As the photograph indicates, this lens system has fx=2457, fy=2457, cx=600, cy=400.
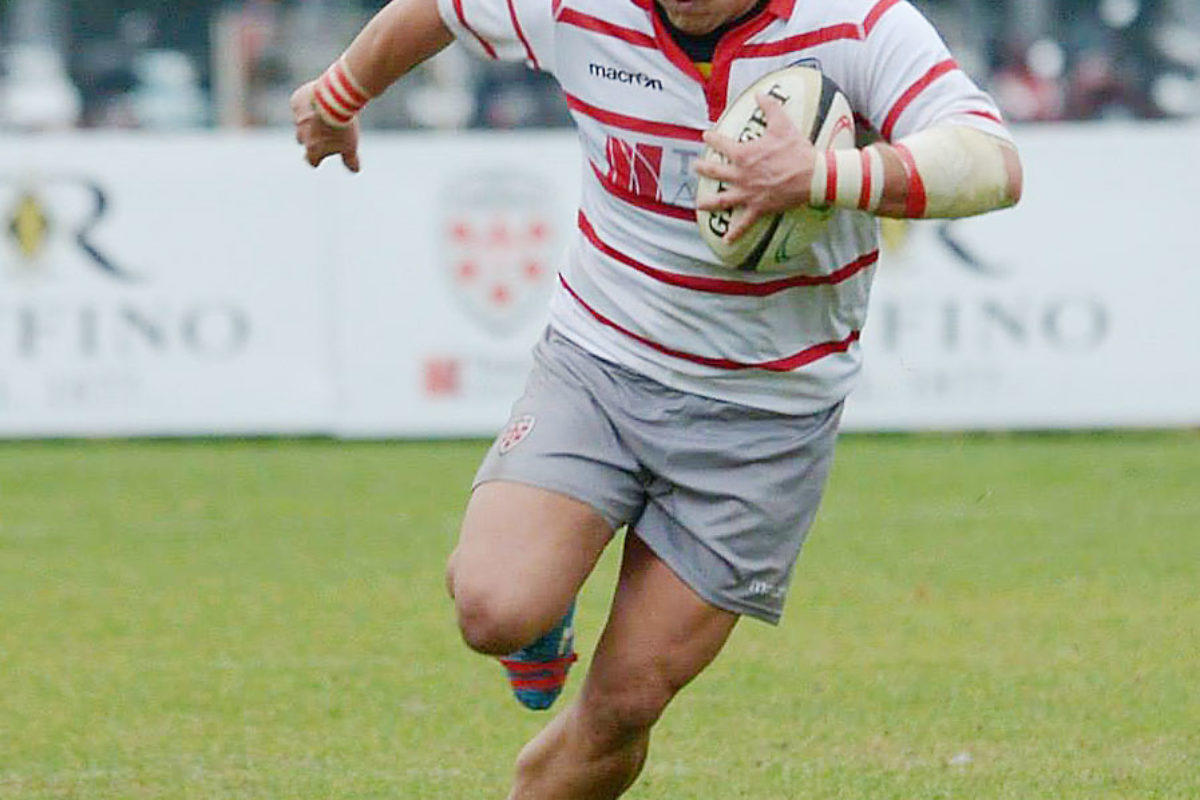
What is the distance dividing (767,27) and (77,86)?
12929 mm

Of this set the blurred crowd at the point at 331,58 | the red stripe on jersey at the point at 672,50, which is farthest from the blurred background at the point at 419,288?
the red stripe on jersey at the point at 672,50

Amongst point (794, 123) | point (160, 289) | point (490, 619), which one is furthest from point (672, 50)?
point (160, 289)

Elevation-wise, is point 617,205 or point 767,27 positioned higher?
point 767,27

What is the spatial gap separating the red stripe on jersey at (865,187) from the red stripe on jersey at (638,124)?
1.38ft

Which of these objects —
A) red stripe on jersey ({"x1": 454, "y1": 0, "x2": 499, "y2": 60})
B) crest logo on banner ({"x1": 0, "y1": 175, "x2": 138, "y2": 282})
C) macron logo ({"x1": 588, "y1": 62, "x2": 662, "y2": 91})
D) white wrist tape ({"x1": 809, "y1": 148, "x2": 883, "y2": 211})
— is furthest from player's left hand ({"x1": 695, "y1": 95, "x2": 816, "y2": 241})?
crest logo on banner ({"x1": 0, "y1": 175, "x2": 138, "y2": 282})

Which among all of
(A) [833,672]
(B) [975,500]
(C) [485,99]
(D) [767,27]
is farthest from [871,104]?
(C) [485,99]

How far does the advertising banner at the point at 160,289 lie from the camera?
482 inches

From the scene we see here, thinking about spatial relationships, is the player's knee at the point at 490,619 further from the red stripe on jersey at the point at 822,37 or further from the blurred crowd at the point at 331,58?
the blurred crowd at the point at 331,58

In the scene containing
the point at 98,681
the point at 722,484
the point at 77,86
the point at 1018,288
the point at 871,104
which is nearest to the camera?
the point at 871,104

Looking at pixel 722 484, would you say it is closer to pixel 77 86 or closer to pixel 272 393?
pixel 272 393

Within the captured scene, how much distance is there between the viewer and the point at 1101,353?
12.3 meters

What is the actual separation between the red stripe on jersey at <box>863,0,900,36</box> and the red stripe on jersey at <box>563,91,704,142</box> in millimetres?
353

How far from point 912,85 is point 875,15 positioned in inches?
7.2

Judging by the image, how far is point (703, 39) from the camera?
14.8 ft
